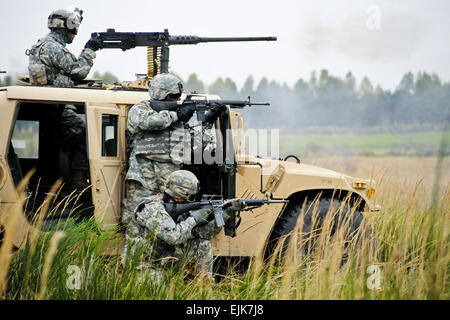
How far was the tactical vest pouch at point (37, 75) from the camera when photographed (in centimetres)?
498

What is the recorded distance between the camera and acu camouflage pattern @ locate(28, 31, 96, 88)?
5000mm

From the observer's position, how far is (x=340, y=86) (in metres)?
36.2

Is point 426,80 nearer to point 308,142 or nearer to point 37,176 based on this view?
point 308,142

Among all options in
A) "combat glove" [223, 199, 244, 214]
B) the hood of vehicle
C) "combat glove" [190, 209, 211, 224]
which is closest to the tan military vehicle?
the hood of vehicle

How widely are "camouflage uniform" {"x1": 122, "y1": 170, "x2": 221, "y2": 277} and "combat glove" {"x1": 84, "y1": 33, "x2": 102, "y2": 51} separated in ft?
7.31

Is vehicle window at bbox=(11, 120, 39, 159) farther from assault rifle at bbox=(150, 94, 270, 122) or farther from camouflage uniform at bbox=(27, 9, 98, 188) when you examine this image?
assault rifle at bbox=(150, 94, 270, 122)

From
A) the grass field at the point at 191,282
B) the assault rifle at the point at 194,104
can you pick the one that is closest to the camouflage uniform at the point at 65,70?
the assault rifle at the point at 194,104

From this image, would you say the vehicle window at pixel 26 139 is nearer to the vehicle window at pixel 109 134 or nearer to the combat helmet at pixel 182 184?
the vehicle window at pixel 109 134

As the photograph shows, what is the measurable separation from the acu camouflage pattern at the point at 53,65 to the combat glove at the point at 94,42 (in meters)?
0.57

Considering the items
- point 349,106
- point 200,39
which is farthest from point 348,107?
point 200,39

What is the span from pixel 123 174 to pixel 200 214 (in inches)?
34.9
